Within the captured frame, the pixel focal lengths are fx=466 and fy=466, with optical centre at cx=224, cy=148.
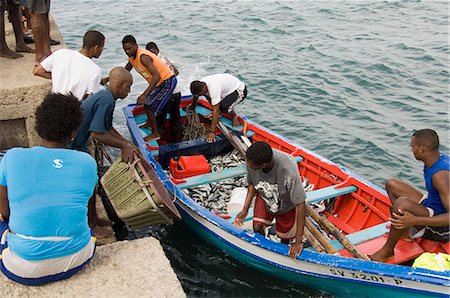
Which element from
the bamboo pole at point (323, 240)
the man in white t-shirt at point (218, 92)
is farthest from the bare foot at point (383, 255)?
the man in white t-shirt at point (218, 92)

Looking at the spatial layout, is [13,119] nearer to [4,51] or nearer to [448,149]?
[4,51]

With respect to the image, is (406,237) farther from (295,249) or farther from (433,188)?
(295,249)

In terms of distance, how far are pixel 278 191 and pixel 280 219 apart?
0.63 meters

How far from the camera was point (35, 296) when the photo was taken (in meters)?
3.72

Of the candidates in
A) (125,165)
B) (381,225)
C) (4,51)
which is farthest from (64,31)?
(381,225)

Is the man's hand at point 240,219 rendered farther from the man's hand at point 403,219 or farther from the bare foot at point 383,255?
the man's hand at point 403,219

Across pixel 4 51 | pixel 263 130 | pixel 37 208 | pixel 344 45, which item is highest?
pixel 37 208

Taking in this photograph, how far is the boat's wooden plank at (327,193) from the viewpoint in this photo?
22.7ft

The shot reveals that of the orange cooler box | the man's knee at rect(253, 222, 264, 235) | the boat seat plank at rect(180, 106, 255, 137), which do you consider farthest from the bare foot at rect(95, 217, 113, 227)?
the boat seat plank at rect(180, 106, 255, 137)

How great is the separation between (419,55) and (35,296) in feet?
52.2

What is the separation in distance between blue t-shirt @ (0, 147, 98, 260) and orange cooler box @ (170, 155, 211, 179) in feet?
13.7

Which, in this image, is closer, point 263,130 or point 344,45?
point 263,130

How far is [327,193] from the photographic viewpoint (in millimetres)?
7047

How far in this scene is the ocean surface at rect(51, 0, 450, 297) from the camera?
757 cm
